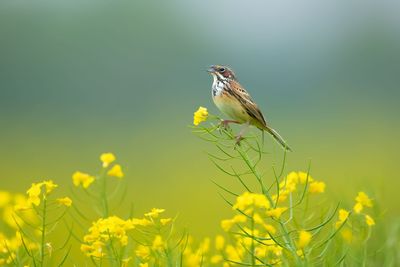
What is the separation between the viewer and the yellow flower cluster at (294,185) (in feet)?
16.4

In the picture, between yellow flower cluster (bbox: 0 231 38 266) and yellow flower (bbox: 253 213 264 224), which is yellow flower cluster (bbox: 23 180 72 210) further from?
yellow flower (bbox: 253 213 264 224)

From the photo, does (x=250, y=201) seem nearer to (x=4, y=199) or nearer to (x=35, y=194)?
(x=35, y=194)

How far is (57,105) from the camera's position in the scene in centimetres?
3572

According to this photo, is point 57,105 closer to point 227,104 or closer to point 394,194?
point 394,194

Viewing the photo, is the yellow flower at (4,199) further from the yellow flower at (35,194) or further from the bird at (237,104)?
the bird at (237,104)

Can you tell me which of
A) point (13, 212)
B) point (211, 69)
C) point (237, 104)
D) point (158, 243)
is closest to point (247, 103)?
point (237, 104)

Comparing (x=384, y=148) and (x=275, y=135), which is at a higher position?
(x=384, y=148)

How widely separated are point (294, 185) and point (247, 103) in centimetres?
143

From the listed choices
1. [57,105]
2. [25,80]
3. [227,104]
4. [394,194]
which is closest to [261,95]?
[57,105]

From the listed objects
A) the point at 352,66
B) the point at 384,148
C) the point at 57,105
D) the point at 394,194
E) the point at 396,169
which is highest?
the point at 352,66

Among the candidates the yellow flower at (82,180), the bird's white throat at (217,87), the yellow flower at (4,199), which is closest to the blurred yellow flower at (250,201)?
the yellow flower at (82,180)

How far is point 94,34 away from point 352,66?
12.6 m

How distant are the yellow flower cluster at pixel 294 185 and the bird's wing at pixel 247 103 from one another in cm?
107

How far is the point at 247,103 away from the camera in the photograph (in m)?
6.40
